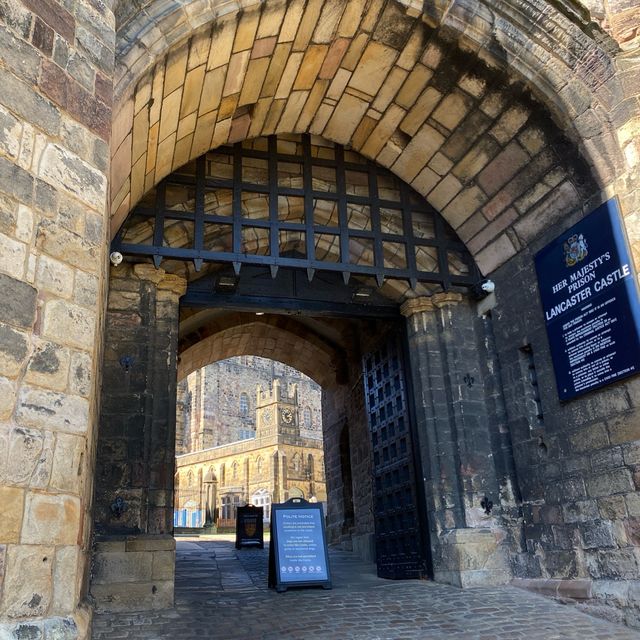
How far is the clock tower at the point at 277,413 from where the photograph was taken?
32906mm

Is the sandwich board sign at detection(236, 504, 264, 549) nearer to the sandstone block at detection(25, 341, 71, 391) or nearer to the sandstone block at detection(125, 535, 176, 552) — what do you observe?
the sandstone block at detection(125, 535, 176, 552)

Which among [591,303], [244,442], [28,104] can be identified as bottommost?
[591,303]

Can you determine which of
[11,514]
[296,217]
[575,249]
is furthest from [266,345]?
[11,514]

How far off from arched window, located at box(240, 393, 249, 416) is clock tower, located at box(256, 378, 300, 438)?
7216 mm

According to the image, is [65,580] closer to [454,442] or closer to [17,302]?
[17,302]

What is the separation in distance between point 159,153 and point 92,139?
205cm

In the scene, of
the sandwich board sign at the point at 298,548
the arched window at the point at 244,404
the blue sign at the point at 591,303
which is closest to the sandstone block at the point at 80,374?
the sandwich board sign at the point at 298,548

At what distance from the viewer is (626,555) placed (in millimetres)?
4566

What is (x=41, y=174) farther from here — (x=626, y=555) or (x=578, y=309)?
(x=626, y=555)

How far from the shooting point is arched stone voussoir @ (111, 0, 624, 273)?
481cm

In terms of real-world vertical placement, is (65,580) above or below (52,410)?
below

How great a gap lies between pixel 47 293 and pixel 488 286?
4576mm

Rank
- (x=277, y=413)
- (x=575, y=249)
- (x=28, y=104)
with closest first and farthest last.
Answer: (x=28, y=104)
(x=575, y=249)
(x=277, y=413)

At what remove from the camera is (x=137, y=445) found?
17.4 ft
